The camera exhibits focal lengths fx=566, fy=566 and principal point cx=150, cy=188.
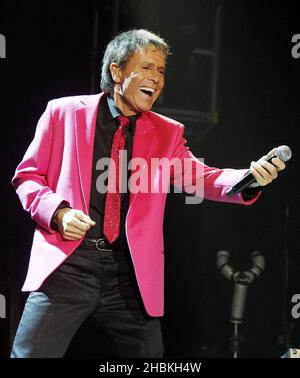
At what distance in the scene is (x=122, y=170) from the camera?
1.92m

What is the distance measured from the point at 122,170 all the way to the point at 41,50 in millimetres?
978

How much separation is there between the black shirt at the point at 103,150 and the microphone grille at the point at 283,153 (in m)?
0.53

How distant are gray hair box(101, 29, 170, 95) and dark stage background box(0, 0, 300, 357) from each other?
52 cm

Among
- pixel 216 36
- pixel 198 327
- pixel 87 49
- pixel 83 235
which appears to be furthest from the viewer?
pixel 198 327

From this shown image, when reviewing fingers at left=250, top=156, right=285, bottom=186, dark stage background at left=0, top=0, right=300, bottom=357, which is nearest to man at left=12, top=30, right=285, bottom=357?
fingers at left=250, top=156, right=285, bottom=186

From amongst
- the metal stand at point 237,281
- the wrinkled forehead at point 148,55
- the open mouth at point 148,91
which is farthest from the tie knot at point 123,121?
the metal stand at point 237,281

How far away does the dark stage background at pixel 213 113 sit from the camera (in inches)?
104

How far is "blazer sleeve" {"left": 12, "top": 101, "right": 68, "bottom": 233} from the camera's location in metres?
1.77

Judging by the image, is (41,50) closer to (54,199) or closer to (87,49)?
(87,49)

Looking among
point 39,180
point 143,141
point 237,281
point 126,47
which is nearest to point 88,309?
point 39,180

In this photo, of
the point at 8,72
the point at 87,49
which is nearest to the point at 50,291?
the point at 8,72

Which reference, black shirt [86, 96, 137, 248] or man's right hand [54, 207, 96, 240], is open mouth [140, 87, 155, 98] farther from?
man's right hand [54, 207, 96, 240]

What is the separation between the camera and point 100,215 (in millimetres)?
1855

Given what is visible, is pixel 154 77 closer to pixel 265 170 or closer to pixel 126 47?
pixel 126 47
